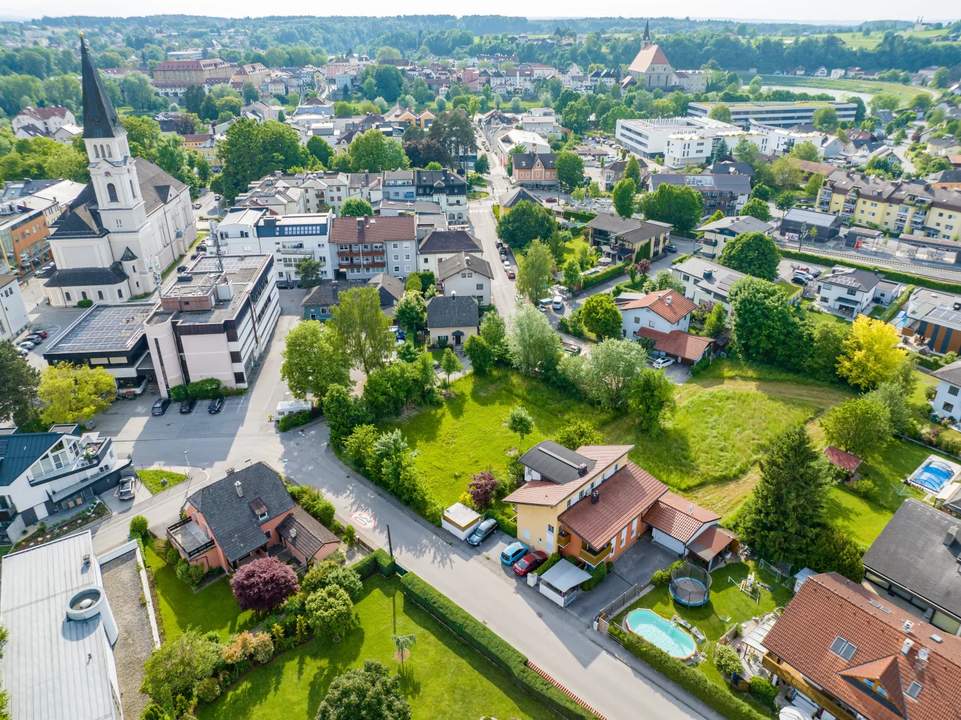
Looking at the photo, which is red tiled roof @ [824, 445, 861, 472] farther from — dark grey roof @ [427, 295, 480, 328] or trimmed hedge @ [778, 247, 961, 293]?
trimmed hedge @ [778, 247, 961, 293]

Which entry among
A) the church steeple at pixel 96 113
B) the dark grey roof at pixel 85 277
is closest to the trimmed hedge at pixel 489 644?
the dark grey roof at pixel 85 277

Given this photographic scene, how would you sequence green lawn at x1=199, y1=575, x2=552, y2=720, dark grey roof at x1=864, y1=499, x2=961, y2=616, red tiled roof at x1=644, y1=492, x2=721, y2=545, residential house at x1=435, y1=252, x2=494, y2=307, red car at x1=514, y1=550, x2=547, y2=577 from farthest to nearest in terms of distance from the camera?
residential house at x1=435, y1=252, x2=494, y2=307 < red tiled roof at x1=644, y1=492, x2=721, y2=545 < red car at x1=514, y1=550, x2=547, y2=577 < dark grey roof at x1=864, y1=499, x2=961, y2=616 < green lawn at x1=199, y1=575, x2=552, y2=720

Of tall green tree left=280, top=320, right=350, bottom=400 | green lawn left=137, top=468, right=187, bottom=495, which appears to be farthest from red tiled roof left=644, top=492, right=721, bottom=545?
green lawn left=137, top=468, right=187, bottom=495

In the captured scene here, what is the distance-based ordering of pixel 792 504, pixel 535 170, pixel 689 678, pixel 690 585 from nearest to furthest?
1. pixel 689 678
2. pixel 690 585
3. pixel 792 504
4. pixel 535 170

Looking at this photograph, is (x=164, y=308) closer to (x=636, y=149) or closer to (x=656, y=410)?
(x=656, y=410)

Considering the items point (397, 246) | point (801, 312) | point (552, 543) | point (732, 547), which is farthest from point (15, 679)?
point (801, 312)

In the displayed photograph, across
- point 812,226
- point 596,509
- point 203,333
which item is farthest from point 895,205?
point 203,333

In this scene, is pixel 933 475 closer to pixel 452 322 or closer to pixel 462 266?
pixel 452 322
